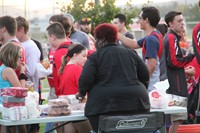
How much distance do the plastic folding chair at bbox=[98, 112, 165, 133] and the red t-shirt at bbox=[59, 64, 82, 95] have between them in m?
1.27

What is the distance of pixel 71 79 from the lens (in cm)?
702

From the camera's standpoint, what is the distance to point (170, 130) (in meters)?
7.83

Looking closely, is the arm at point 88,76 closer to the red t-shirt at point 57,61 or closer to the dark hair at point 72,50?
the dark hair at point 72,50

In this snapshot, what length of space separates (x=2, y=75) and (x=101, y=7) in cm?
842

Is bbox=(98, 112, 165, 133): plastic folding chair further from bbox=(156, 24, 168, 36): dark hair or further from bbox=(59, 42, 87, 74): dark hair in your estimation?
bbox=(156, 24, 168, 36): dark hair

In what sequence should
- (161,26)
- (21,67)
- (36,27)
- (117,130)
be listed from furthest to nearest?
(36,27) → (161,26) → (21,67) → (117,130)

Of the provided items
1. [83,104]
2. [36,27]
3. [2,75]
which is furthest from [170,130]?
[36,27]

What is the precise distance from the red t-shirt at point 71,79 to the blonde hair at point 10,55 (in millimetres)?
573

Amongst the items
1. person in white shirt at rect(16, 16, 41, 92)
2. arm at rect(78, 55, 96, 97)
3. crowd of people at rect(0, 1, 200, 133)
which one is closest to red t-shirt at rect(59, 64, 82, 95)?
crowd of people at rect(0, 1, 200, 133)

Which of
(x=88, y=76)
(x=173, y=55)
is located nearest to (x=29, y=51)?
(x=173, y=55)

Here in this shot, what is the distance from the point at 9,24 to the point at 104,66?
7.80 ft

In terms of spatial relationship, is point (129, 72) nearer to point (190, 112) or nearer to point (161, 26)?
point (190, 112)

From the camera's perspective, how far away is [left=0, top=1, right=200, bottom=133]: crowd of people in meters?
5.99

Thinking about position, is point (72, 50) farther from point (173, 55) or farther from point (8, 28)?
point (173, 55)
